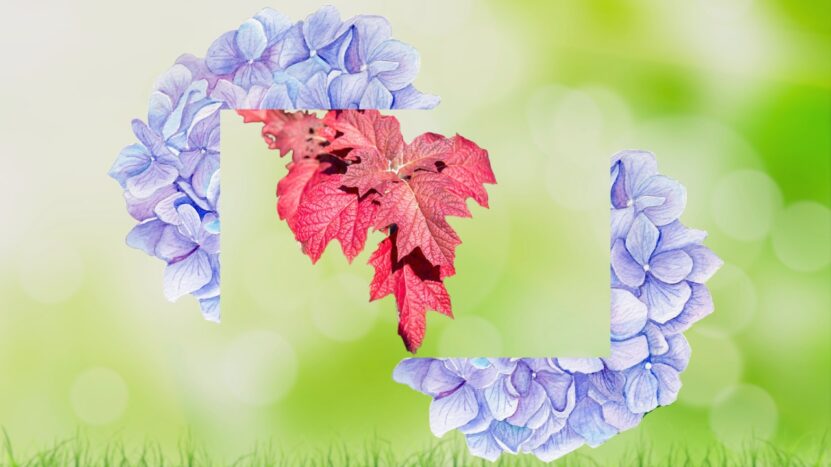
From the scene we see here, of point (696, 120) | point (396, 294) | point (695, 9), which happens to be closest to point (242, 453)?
point (396, 294)

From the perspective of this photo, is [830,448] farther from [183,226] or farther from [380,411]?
[183,226]

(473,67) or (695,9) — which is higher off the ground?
(695,9)

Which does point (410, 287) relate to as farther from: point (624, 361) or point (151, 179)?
point (151, 179)

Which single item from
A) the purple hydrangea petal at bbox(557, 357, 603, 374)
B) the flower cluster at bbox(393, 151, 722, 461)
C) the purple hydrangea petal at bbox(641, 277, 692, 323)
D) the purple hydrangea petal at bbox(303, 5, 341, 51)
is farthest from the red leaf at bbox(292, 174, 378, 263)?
the purple hydrangea petal at bbox(641, 277, 692, 323)

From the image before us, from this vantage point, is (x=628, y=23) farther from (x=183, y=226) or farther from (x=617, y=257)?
(x=183, y=226)

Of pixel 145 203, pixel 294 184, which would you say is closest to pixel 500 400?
pixel 294 184

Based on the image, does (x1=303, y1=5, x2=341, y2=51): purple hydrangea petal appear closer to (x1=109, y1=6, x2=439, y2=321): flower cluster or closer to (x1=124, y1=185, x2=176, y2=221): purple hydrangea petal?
(x1=109, y1=6, x2=439, y2=321): flower cluster

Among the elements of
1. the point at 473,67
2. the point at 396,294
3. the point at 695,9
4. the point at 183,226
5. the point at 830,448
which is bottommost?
the point at 830,448
